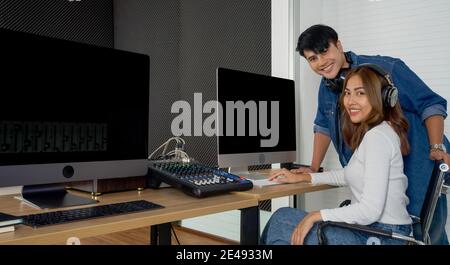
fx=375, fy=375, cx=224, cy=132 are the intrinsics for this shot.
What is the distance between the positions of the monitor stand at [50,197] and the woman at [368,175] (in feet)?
2.46

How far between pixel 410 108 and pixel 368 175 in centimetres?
66

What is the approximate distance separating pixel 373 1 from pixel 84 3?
337 centimetres

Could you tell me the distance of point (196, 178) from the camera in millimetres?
1437

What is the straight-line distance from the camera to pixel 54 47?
1226mm

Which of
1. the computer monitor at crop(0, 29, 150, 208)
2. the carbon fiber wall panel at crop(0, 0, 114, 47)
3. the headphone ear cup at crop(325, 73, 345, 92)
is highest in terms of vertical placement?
the carbon fiber wall panel at crop(0, 0, 114, 47)

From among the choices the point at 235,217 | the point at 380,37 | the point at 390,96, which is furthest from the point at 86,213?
the point at 235,217

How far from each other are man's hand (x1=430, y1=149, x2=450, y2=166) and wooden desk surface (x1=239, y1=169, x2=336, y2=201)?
1.57 feet

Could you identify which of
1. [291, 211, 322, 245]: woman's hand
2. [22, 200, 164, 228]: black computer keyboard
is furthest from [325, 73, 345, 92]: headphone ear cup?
[22, 200, 164, 228]: black computer keyboard

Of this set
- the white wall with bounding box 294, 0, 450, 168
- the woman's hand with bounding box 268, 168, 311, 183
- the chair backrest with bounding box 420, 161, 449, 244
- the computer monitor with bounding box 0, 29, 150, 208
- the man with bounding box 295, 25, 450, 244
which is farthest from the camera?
the white wall with bounding box 294, 0, 450, 168

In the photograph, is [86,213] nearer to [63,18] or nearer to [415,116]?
[415,116]

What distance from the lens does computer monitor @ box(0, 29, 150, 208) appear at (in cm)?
114

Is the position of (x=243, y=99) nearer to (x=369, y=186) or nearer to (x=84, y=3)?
(x=369, y=186)

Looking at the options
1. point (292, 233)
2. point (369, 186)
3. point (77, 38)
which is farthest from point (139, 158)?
point (77, 38)

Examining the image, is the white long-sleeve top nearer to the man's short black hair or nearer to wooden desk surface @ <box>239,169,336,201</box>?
wooden desk surface @ <box>239,169,336,201</box>
